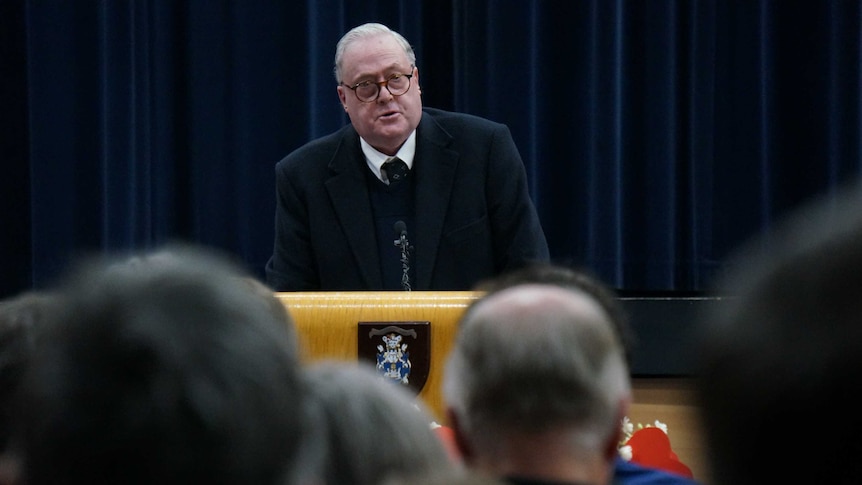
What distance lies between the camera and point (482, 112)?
4512 millimetres

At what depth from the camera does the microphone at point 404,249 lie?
2.86 metres

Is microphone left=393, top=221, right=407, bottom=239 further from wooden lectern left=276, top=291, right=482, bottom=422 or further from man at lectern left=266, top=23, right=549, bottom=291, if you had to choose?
wooden lectern left=276, top=291, right=482, bottom=422

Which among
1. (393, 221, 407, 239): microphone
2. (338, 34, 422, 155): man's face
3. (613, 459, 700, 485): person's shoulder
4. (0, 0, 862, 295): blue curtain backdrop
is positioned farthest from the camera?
(0, 0, 862, 295): blue curtain backdrop

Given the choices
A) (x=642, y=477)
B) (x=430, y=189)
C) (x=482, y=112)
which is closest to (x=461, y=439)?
(x=642, y=477)

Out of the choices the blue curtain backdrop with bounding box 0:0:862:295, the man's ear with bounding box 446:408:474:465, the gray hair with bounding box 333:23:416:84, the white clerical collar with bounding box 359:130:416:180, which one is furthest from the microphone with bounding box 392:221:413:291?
the man's ear with bounding box 446:408:474:465

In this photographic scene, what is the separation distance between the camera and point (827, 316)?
1.44 feet

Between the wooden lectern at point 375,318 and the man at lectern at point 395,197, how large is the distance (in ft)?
2.08

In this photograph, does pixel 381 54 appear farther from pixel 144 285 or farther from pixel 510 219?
pixel 144 285

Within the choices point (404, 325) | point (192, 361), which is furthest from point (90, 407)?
point (404, 325)

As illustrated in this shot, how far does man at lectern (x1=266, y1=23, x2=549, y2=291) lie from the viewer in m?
3.00

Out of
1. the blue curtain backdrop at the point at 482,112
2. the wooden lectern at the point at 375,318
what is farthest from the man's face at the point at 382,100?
the blue curtain backdrop at the point at 482,112

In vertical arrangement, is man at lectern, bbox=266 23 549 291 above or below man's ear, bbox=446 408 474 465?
above

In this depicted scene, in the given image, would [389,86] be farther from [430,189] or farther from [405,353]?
[405,353]

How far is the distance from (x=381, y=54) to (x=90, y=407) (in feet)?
8.47
